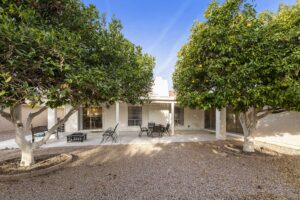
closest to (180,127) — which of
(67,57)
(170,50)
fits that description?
(170,50)

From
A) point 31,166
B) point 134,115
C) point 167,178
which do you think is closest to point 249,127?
point 167,178

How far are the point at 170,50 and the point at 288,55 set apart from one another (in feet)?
34.7

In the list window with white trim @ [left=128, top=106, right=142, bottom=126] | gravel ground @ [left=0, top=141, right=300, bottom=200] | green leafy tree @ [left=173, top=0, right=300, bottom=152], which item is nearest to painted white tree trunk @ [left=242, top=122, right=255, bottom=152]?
gravel ground @ [left=0, top=141, right=300, bottom=200]

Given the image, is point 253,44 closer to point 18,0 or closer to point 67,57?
point 67,57

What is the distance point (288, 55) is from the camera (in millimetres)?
4281

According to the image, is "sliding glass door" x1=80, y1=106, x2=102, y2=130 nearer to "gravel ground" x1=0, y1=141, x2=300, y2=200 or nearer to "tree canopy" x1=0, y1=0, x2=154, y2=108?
"gravel ground" x1=0, y1=141, x2=300, y2=200

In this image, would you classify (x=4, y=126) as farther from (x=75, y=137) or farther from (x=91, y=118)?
(x=75, y=137)

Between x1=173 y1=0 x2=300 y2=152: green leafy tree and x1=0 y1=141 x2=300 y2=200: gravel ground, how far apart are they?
1.94 meters

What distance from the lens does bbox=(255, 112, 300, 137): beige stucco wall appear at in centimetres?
728

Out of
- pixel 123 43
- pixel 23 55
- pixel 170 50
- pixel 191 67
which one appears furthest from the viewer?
pixel 170 50

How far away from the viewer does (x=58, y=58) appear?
121 inches

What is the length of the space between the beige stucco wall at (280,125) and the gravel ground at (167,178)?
7.38 feet

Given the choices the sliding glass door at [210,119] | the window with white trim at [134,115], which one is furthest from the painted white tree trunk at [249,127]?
the window with white trim at [134,115]

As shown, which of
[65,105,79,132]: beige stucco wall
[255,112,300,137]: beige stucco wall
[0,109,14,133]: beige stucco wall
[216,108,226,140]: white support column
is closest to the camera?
[255,112,300,137]: beige stucco wall
